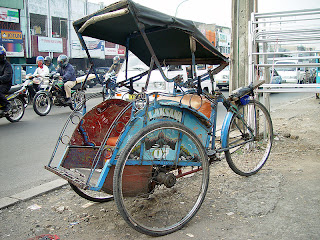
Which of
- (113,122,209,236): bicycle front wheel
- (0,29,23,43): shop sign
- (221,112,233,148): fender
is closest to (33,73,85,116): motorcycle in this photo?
(221,112,233,148): fender

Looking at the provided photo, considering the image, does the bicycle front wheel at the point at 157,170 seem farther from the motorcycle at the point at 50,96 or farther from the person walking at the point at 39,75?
the person walking at the point at 39,75

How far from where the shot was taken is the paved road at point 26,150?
14.4 feet

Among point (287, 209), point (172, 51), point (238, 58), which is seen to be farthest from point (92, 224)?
point (238, 58)

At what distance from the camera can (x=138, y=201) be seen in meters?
3.50

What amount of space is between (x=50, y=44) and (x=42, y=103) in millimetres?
21791

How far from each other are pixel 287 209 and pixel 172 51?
209 centimetres

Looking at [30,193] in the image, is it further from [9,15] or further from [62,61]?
[9,15]

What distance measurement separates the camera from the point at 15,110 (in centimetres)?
895

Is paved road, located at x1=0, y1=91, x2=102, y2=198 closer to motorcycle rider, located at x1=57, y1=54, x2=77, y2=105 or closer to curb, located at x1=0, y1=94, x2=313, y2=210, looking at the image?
curb, located at x1=0, y1=94, x2=313, y2=210

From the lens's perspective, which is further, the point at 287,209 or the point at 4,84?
the point at 4,84

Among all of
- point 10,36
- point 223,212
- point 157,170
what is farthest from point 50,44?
point 223,212

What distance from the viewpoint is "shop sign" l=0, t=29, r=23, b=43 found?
25641 millimetres

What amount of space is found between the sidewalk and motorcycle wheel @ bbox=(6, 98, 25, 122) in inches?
212

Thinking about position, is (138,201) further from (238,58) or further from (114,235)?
(238,58)
